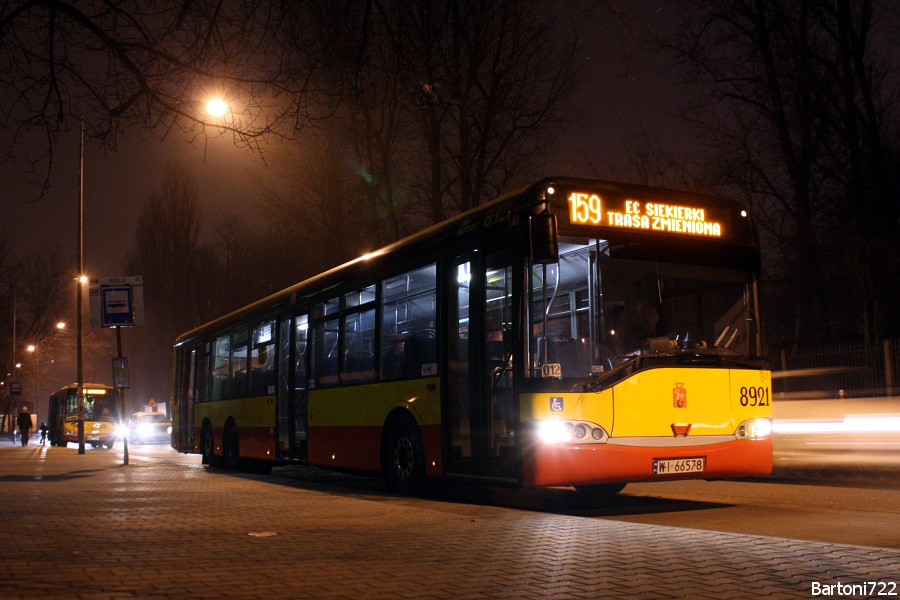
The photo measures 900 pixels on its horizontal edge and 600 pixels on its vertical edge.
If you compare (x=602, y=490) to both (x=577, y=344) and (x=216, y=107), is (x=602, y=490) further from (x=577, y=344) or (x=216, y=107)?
(x=216, y=107)

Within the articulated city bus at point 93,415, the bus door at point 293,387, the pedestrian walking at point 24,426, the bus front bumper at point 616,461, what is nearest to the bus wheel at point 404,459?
the bus front bumper at point 616,461

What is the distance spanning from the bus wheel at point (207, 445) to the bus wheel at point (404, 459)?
29.0ft

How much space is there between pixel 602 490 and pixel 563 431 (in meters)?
3.19

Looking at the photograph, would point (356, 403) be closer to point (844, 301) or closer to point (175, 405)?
point (175, 405)

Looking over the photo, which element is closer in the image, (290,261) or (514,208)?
(514,208)

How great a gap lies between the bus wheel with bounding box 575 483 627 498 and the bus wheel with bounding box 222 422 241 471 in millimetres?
8581

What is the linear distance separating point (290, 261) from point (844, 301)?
2098 centimetres

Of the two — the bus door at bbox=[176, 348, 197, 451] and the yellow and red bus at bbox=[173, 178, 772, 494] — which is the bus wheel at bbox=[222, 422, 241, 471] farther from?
the yellow and red bus at bbox=[173, 178, 772, 494]

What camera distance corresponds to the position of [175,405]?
2366cm

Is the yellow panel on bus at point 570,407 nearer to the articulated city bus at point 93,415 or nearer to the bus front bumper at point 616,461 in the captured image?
the bus front bumper at point 616,461

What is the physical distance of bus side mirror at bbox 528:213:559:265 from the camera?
9.09 meters

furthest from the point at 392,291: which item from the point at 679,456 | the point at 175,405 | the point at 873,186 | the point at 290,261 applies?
the point at 290,261

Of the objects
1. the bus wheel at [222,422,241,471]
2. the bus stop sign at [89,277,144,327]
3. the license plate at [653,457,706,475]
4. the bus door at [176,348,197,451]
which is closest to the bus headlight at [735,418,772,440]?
the license plate at [653,457,706,475]

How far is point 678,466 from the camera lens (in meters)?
9.73
